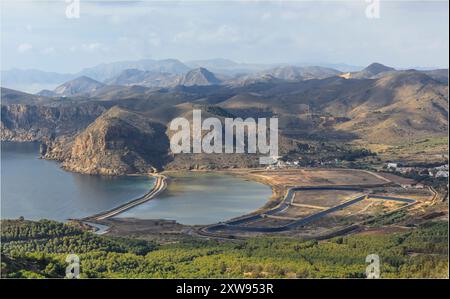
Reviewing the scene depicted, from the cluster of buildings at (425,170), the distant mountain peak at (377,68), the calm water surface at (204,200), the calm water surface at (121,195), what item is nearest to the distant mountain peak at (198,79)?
the distant mountain peak at (377,68)

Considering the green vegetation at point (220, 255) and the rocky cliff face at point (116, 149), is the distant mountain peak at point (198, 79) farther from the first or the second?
A: the green vegetation at point (220, 255)

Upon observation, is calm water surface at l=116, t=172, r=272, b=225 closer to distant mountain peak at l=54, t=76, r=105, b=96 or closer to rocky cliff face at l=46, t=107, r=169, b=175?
rocky cliff face at l=46, t=107, r=169, b=175

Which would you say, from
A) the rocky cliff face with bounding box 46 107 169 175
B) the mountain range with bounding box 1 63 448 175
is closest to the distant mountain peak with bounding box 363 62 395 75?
the mountain range with bounding box 1 63 448 175

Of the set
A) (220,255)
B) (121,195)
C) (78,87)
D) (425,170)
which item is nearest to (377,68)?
(78,87)

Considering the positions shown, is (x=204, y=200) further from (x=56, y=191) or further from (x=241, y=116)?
(x=241, y=116)
